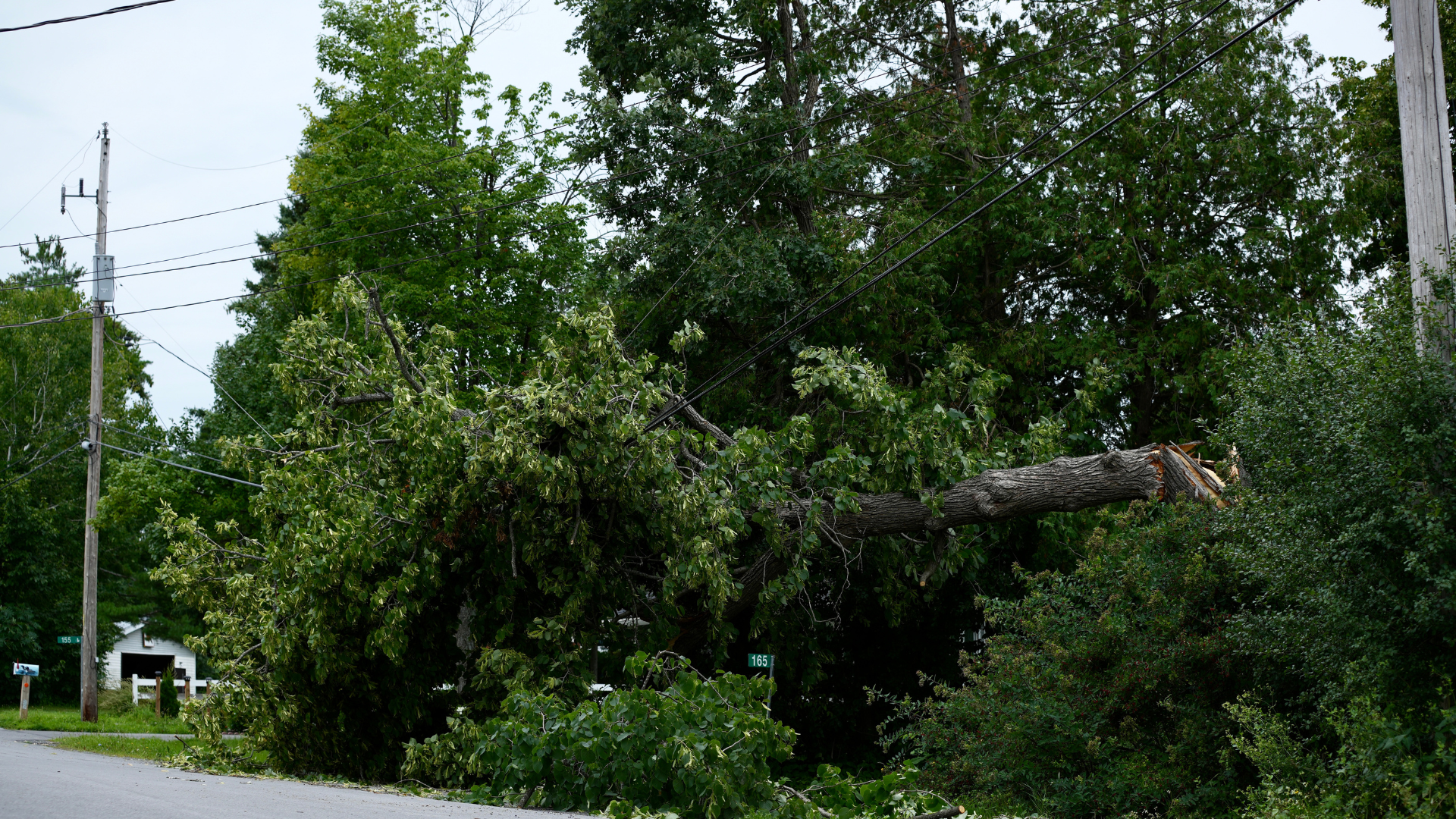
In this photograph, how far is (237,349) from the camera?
31.8 m

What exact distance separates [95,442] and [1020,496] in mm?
18217

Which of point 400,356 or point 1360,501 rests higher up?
point 400,356

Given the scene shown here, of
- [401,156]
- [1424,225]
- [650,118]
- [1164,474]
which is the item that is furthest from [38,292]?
[1424,225]

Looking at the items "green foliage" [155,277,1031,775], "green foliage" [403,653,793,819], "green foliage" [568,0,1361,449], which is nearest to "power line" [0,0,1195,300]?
"green foliage" [568,0,1361,449]

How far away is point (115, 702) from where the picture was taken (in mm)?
28484

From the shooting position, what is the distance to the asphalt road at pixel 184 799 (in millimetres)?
6285

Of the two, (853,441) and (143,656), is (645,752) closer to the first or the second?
(853,441)

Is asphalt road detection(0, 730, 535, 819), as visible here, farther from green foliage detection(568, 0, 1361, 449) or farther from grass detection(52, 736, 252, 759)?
green foliage detection(568, 0, 1361, 449)

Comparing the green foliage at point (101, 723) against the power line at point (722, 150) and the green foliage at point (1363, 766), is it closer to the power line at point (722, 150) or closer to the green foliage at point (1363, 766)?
the power line at point (722, 150)

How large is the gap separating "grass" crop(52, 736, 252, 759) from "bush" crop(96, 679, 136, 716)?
459 inches

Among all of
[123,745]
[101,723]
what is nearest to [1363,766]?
[123,745]

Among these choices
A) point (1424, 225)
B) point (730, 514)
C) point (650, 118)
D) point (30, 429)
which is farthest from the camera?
point (30, 429)

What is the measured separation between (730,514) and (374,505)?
3363 mm

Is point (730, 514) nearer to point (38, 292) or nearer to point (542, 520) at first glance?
point (542, 520)
